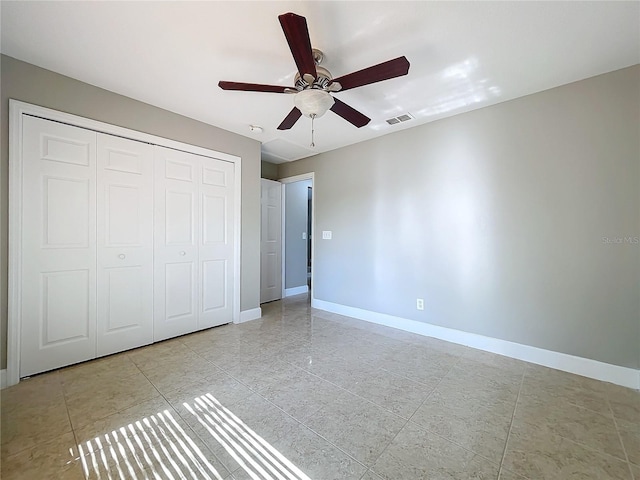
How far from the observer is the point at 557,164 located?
2311mm

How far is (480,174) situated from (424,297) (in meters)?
1.51

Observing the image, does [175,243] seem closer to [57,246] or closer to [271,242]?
[57,246]

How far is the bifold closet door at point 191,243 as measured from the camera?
2.82 m

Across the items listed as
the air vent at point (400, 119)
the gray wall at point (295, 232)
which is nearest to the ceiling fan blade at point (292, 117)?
the air vent at point (400, 119)

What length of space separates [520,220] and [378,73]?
200 centimetres

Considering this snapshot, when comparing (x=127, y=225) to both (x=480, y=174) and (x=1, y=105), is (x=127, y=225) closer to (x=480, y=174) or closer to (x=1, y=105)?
(x=1, y=105)

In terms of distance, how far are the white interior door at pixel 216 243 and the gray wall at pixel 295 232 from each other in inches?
67.2

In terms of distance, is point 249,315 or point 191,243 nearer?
point 191,243

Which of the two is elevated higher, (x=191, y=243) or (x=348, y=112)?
(x=348, y=112)

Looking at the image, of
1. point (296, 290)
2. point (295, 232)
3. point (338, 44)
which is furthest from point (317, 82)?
point (296, 290)

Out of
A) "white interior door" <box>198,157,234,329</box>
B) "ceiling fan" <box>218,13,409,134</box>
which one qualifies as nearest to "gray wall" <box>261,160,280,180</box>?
"white interior door" <box>198,157,234,329</box>

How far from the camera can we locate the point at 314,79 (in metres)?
1.73

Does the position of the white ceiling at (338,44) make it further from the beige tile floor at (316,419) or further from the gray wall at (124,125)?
the beige tile floor at (316,419)

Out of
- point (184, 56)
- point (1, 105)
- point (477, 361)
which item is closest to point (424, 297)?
point (477, 361)
